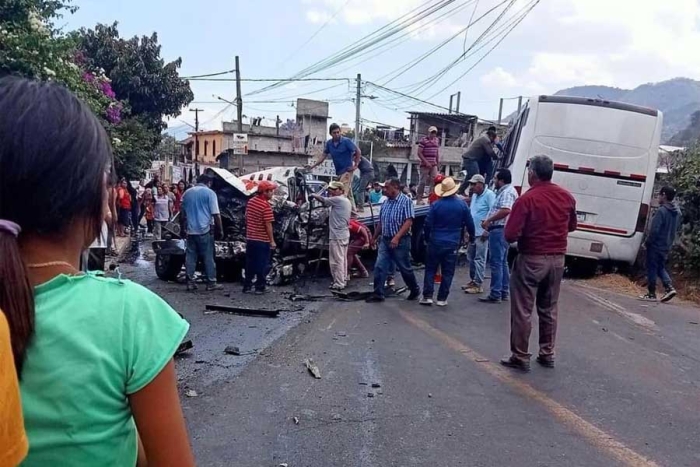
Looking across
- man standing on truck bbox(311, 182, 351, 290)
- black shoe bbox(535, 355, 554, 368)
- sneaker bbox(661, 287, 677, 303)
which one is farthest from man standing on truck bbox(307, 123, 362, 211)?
black shoe bbox(535, 355, 554, 368)

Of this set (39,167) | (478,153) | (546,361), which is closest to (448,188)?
(546,361)

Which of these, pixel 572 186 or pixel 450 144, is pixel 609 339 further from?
pixel 450 144

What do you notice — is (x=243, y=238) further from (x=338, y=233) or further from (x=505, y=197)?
(x=505, y=197)

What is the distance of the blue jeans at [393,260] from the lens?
9.69 metres

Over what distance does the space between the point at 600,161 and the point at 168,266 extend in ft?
25.4

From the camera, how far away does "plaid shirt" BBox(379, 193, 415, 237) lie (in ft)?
31.7

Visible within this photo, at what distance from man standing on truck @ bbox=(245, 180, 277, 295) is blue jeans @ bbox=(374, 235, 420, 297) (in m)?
1.77

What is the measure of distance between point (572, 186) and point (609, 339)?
4.62 metres

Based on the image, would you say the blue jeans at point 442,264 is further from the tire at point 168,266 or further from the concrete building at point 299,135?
the concrete building at point 299,135

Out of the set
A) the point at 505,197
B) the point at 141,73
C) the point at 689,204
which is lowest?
the point at 689,204

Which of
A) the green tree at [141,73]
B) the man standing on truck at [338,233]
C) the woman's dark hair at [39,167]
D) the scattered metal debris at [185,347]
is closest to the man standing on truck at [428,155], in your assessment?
the man standing on truck at [338,233]

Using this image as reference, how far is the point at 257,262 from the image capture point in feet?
34.1

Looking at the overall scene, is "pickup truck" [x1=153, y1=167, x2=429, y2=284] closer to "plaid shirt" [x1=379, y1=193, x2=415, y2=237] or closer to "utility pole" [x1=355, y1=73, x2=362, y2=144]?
"plaid shirt" [x1=379, y1=193, x2=415, y2=237]

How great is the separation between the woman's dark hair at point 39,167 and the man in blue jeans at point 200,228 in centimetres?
918
